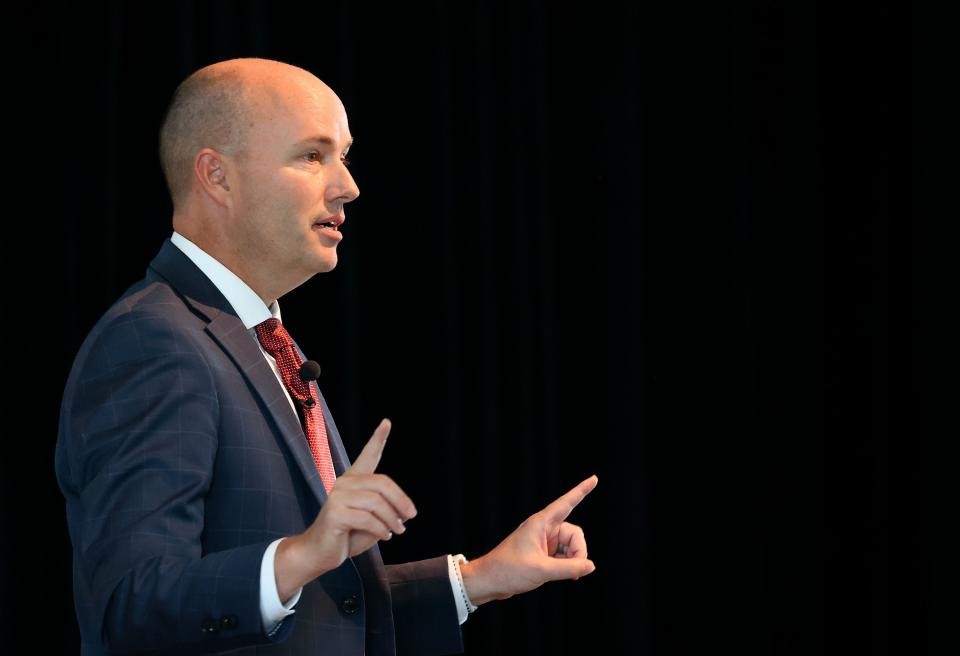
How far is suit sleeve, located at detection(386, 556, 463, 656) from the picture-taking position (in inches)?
73.7

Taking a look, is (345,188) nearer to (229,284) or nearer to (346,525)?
(229,284)

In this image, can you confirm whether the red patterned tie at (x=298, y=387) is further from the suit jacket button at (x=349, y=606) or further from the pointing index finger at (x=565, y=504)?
the pointing index finger at (x=565, y=504)

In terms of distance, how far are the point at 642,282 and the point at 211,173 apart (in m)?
1.48

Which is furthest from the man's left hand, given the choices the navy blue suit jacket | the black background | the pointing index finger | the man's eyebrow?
the black background

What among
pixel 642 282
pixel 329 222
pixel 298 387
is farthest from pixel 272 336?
pixel 642 282

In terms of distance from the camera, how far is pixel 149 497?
140 cm

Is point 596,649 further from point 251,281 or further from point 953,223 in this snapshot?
point 251,281

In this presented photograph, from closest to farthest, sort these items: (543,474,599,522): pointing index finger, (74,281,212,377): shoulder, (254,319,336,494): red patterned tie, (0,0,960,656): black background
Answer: (74,281,212,377): shoulder, (254,319,336,494): red patterned tie, (543,474,599,522): pointing index finger, (0,0,960,656): black background

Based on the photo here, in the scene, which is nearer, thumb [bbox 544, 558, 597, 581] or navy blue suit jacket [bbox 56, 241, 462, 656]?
navy blue suit jacket [bbox 56, 241, 462, 656]

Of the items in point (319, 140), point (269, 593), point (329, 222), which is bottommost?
point (269, 593)

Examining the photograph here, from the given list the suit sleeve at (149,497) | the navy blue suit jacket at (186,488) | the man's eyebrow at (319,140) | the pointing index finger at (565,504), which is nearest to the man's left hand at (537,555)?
the pointing index finger at (565,504)

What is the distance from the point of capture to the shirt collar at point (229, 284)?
173 cm

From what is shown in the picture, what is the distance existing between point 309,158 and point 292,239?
135 mm

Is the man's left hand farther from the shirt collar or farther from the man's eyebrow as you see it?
the man's eyebrow
